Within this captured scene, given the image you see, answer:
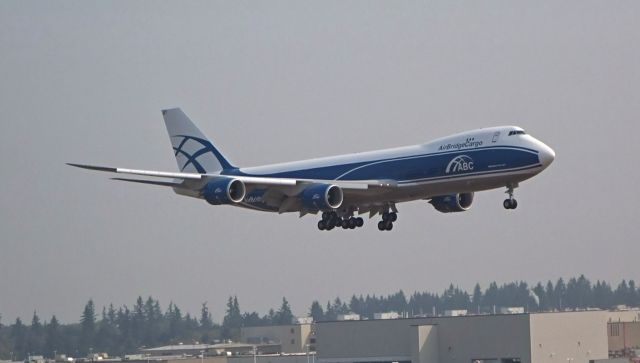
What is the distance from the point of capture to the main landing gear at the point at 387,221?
89438mm

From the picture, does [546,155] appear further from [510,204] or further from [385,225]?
[385,225]

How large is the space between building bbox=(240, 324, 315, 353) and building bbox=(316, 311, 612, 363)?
3272 centimetres

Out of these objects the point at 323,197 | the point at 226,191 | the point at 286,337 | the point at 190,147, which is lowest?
the point at 286,337

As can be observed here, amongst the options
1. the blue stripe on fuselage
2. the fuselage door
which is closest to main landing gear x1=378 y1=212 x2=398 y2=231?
the blue stripe on fuselage

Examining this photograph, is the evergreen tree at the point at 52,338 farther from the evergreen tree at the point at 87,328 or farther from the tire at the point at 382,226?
the tire at the point at 382,226

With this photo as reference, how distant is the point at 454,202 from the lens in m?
89.6

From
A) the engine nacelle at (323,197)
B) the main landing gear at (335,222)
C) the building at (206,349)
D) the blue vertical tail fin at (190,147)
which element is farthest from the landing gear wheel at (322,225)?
the building at (206,349)

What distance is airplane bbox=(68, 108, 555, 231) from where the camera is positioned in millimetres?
78938

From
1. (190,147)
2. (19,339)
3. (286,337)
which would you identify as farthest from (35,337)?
(190,147)

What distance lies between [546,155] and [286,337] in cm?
8044

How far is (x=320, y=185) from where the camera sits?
85.2 m

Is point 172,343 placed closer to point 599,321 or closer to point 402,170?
point 599,321

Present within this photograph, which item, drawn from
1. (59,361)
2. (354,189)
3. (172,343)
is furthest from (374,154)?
(172,343)

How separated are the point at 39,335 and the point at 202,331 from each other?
2109 centimetres
